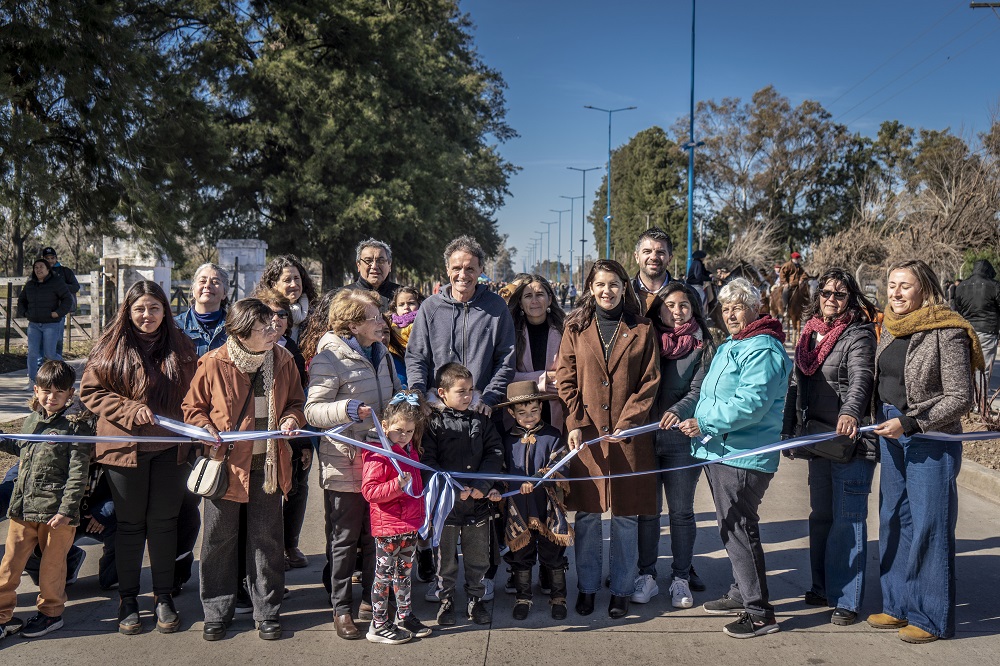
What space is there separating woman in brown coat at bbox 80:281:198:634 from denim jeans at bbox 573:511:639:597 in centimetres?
219

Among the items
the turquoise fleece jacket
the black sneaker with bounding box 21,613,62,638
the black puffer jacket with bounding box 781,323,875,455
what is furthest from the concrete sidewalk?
the black puffer jacket with bounding box 781,323,875,455

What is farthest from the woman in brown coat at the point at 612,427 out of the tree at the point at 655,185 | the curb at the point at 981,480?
the tree at the point at 655,185

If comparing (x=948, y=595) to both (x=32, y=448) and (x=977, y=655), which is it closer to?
(x=977, y=655)

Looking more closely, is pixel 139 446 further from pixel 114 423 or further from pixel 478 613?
pixel 478 613

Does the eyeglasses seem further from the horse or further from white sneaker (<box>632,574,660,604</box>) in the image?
the horse

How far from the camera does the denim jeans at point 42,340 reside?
37.5 ft

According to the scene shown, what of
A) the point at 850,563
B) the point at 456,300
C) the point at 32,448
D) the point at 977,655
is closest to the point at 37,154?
the point at 32,448

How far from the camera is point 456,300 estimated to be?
4969 millimetres

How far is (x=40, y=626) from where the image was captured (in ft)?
14.0

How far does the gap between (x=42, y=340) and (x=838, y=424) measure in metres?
10.9

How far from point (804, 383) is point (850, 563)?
1004 mm

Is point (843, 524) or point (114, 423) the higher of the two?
point (114, 423)

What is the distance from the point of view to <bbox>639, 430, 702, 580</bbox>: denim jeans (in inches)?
187

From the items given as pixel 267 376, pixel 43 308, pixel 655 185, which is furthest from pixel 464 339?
pixel 655 185
